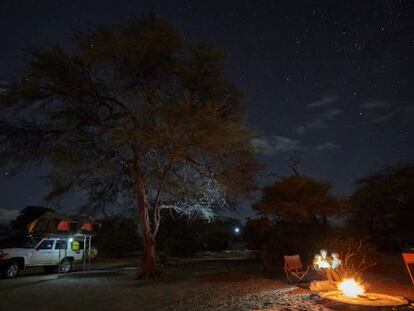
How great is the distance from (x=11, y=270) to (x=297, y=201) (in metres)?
15.5

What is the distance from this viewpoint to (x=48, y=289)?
480 inches

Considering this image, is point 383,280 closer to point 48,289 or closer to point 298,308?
point 298,308

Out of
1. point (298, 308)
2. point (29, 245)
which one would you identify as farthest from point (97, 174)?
point (298, 308)

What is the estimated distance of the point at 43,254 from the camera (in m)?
18.2

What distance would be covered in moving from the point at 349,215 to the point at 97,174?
1871 centimetres

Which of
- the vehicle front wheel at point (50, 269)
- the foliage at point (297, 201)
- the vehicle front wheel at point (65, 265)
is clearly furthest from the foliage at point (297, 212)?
the vehicle front wheel at point (50, 269)

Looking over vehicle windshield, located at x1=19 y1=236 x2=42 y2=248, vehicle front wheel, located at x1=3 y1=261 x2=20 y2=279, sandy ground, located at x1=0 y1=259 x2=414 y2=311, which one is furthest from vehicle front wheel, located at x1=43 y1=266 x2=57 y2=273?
sandy ground, located at x1=0 y1=259 x2=414 y2=311

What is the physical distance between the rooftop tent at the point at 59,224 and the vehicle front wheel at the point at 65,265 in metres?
1.60

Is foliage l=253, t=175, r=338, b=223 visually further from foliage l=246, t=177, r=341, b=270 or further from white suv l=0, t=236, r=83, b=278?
white suv l=0, t=236, r=83, b=278

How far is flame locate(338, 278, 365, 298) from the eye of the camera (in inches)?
328

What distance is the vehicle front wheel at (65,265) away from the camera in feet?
63.2

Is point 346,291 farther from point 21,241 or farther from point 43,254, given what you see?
point 21,241

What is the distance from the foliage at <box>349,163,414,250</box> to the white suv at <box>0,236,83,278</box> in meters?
16.9

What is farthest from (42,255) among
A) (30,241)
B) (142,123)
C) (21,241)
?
(142,123)
